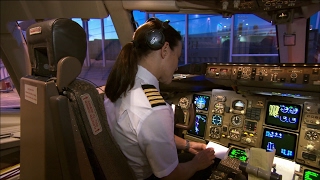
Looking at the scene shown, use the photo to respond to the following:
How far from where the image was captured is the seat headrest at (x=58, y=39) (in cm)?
73

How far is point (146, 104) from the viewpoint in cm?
85

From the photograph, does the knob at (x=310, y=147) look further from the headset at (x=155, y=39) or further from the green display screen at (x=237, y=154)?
the headset at (x=155, y=39)

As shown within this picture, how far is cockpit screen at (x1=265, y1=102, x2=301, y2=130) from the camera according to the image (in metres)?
1.61

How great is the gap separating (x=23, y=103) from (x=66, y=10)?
158 cm

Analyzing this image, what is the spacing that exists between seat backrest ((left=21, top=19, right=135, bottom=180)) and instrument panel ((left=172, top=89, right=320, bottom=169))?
1302mm

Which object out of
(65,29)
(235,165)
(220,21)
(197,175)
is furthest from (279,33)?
(65,29)

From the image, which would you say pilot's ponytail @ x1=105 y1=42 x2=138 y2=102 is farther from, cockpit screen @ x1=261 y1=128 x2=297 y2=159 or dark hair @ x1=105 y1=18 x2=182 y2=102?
cockpit screen @ x1=261 y1=128 x2=297 y2=159

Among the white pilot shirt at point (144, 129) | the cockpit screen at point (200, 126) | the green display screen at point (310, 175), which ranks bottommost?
the green display screen at point (310, 175)

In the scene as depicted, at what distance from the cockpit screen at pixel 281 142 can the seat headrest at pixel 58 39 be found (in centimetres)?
155

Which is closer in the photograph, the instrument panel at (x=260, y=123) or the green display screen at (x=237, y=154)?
the instrument panel at (x=260, y=123)

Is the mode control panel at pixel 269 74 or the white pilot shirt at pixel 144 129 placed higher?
the mode control panel at pixel 269 74

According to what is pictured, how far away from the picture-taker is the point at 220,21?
2.65 meters

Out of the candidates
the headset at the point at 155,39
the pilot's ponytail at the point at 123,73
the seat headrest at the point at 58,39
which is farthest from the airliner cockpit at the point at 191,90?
the headset at the point at 155,39

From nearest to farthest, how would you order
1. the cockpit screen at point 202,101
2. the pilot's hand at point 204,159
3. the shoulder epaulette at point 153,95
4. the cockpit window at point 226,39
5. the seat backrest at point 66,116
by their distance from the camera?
the seat backrest at point 66,116
the shoulder epaulette at point 153,95
the pilot's hand at point 204,159
the cockpit screen at point 202,101
the cockpit window at point 226,39
